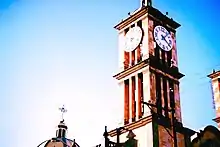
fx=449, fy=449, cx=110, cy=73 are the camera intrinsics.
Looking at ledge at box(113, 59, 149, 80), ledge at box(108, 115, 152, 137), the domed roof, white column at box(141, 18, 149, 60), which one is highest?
white column at box(141, 18, 149, 60)

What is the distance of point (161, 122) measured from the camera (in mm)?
34938

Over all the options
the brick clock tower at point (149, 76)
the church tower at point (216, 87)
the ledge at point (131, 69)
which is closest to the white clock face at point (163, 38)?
the brick clock tower at point (149, 76)

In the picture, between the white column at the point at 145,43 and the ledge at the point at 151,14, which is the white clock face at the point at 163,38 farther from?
the ledge at the point at 151,14

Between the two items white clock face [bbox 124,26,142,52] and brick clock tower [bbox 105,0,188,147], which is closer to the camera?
brick clock tower [bbox 105,0,188,147]

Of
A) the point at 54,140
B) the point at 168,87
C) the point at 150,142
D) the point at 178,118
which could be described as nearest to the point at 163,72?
the point at 168,87

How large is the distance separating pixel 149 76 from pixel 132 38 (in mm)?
5108

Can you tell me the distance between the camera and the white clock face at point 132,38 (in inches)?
1561

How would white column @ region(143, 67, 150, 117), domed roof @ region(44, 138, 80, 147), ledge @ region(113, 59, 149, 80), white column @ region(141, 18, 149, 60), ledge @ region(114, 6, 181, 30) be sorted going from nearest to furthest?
white column @ region(143, 67, 150, 117)
ledge @ region(113, 59, 149, 80)
white column @ region(141, 18, 149, 60)
ledge @ region(114, 6, 181, 30)
domed roof @ region(44, 138, 80, 147)

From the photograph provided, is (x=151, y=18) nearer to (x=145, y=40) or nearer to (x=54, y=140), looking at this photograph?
(x=145, y=40)

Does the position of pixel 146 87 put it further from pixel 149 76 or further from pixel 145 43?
pixel 145 43

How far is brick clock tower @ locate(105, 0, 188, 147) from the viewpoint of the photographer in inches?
1368

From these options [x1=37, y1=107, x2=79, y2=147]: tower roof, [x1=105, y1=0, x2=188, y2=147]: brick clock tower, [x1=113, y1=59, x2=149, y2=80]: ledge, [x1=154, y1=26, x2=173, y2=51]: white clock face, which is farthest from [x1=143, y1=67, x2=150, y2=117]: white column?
[x1=37, y1=107, x2=79, y2=147]: tower roof

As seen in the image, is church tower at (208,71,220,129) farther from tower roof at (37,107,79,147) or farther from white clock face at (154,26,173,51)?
tower roof at (37,107,79,147)

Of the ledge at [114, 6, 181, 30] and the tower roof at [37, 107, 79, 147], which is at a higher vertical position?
the ledge at [114, 6, 181, 30]
